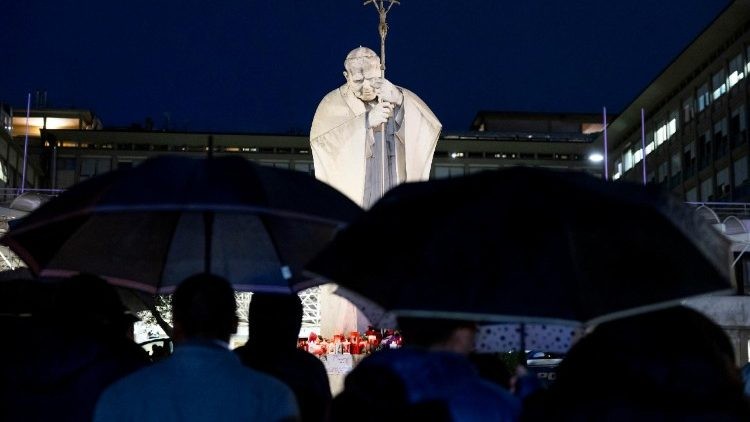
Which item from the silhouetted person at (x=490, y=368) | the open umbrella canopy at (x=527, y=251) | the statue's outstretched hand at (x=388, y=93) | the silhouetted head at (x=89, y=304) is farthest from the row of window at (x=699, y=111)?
the silhouetted head at (x=89, y=304)

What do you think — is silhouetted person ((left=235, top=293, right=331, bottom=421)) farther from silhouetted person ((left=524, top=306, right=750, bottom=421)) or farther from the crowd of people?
silhouetted person ((left=524, top=306, right=750, bottom=421))

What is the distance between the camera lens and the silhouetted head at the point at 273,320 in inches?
162

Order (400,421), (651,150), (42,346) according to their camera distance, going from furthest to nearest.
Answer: (651,150), (42,346), (400,421)

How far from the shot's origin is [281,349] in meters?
4.16

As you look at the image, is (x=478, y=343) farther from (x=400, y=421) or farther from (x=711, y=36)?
(x=711, y=36)

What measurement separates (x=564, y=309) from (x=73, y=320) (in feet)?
6.31

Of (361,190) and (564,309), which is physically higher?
(361,190)

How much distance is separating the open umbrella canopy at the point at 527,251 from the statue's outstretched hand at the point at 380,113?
9.15 metres

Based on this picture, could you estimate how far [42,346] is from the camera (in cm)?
353

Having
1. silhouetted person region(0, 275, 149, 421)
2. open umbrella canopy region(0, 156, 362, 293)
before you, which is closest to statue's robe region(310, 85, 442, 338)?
open umbrella canopy region(0, 156, 362, 293)

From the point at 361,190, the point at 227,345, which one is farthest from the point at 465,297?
the point at 361,190

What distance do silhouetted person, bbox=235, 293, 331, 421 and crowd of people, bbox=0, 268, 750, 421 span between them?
740 millimetres

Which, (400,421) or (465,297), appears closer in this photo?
(400,421)

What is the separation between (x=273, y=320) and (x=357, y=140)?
31.2 ft
